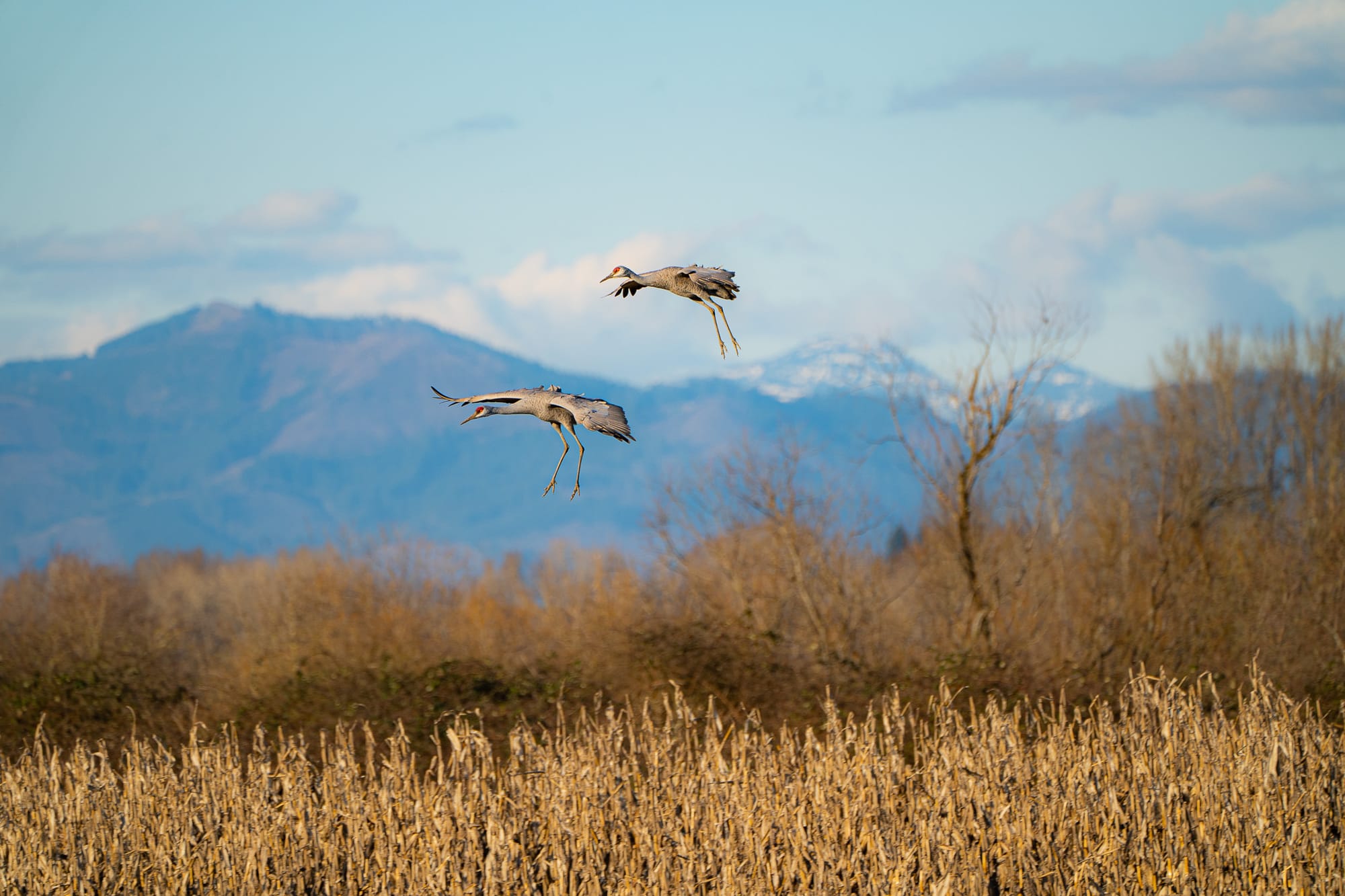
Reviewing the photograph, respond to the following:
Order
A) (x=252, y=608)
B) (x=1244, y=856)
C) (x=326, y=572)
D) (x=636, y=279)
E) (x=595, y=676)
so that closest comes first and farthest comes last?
(x=636, y=279) < (x=1244, y=856) < (x=595, y=676) < (x=326, y=572) < (x=252, y=608)

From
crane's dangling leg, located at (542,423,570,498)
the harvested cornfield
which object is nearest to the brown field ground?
the harvested cornfield

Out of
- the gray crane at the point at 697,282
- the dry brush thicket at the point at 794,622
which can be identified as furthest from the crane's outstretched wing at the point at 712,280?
the dry brush thicket at the point at 794,622

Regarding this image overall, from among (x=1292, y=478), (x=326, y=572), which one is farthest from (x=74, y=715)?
(x=1292, y=478)

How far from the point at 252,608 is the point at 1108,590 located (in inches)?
1870

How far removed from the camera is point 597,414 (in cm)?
352

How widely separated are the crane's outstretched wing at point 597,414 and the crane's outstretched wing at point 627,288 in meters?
0.39

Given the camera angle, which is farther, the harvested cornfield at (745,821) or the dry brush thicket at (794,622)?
the dry brush thicket at (794,622)

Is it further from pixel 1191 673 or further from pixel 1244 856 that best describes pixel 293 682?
pixel 1244 856

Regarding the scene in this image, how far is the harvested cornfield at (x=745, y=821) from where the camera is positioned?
915 cm

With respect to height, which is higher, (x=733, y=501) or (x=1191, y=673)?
(x=733, y=501)

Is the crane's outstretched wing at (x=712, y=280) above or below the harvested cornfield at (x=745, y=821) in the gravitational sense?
above

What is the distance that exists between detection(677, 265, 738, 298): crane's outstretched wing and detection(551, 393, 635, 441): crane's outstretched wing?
1.51 ft

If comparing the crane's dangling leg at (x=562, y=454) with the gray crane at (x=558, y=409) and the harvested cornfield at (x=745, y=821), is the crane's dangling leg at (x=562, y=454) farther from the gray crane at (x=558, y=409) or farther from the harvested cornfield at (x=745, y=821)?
the harvested cornfield at (x=745, y=821)

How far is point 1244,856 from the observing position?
9125mm
